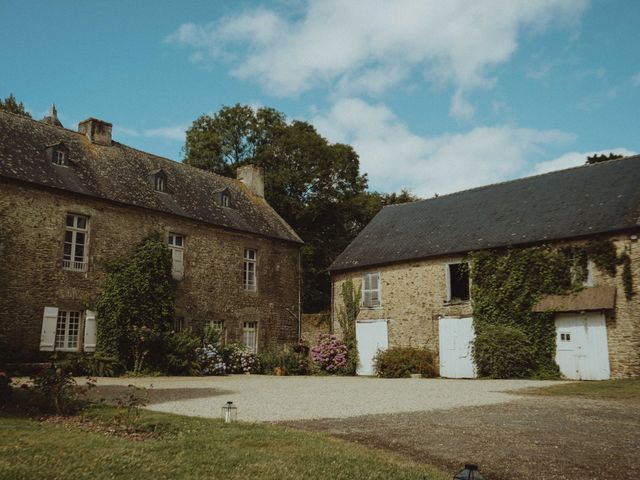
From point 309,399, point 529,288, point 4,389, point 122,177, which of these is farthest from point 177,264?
point 4,389

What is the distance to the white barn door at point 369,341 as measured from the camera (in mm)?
22531

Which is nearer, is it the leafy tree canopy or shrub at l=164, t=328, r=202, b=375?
shrub at l=164, t=328, r=202, b=375

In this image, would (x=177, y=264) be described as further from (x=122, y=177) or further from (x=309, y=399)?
(x=309, y=399)

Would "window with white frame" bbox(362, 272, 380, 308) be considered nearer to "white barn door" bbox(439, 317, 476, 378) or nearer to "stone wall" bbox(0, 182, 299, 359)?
"white barn door" bbox(439, 317, 476, 378)

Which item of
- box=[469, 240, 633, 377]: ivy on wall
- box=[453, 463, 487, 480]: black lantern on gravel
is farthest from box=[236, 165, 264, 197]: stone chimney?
box=[453, 463, 487, 480]: black lantern on gravel

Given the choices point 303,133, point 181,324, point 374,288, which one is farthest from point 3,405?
point 303,133

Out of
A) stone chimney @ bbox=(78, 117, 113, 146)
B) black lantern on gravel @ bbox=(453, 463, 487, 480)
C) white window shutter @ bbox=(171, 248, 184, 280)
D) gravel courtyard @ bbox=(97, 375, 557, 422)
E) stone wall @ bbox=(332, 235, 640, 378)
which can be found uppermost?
stone chimney @ bbox=(78, 117, 113, 146)

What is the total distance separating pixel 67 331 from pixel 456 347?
42.1 feet

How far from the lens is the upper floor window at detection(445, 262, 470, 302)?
20688 millimetres

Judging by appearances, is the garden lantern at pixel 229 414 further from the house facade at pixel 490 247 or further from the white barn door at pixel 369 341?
the white barn door at pixel 369 341

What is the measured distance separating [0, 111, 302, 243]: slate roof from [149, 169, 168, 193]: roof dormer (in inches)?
7.8

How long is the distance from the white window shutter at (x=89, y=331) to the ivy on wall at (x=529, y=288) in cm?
1239

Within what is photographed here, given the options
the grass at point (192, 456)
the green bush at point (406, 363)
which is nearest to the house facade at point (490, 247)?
the green bush at point (406, 363)

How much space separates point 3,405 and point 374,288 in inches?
645
